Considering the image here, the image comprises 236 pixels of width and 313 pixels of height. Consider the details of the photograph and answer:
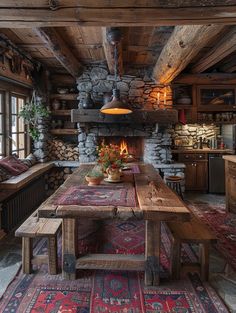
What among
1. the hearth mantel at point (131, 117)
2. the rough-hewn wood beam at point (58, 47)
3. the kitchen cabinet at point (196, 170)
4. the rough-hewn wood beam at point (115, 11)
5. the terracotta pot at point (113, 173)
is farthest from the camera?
the kitchen cabinet at point (196, 170)

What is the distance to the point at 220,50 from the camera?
390 centimetres

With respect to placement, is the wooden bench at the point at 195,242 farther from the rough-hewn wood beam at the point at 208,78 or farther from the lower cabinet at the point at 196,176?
the rough-hewn wood beam at the point at 208,78

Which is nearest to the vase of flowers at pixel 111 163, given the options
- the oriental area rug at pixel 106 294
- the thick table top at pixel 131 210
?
the thick table top at pixel 131 210

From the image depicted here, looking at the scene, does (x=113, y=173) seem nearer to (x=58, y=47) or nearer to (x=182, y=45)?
(x=182, y=45)

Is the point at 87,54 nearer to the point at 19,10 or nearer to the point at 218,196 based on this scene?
the point at 19,10

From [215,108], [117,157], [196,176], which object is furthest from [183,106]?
[117,157]

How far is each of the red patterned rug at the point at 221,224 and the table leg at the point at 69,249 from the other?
5.23ft

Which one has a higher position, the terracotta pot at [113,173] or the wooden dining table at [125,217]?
the terracotta pot at [113,173]

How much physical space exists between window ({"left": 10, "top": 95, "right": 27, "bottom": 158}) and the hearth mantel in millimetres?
972

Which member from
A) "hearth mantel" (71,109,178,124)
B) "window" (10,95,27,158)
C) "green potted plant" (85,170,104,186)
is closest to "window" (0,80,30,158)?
"window" (10,95,27,158)

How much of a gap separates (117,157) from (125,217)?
1.10m

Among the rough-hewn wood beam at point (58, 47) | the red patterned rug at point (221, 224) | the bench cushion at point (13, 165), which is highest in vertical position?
the rough-hewn wood beam at point (58, 47)

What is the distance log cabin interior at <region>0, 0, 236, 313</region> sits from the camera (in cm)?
206

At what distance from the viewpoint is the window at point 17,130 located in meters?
4.63
